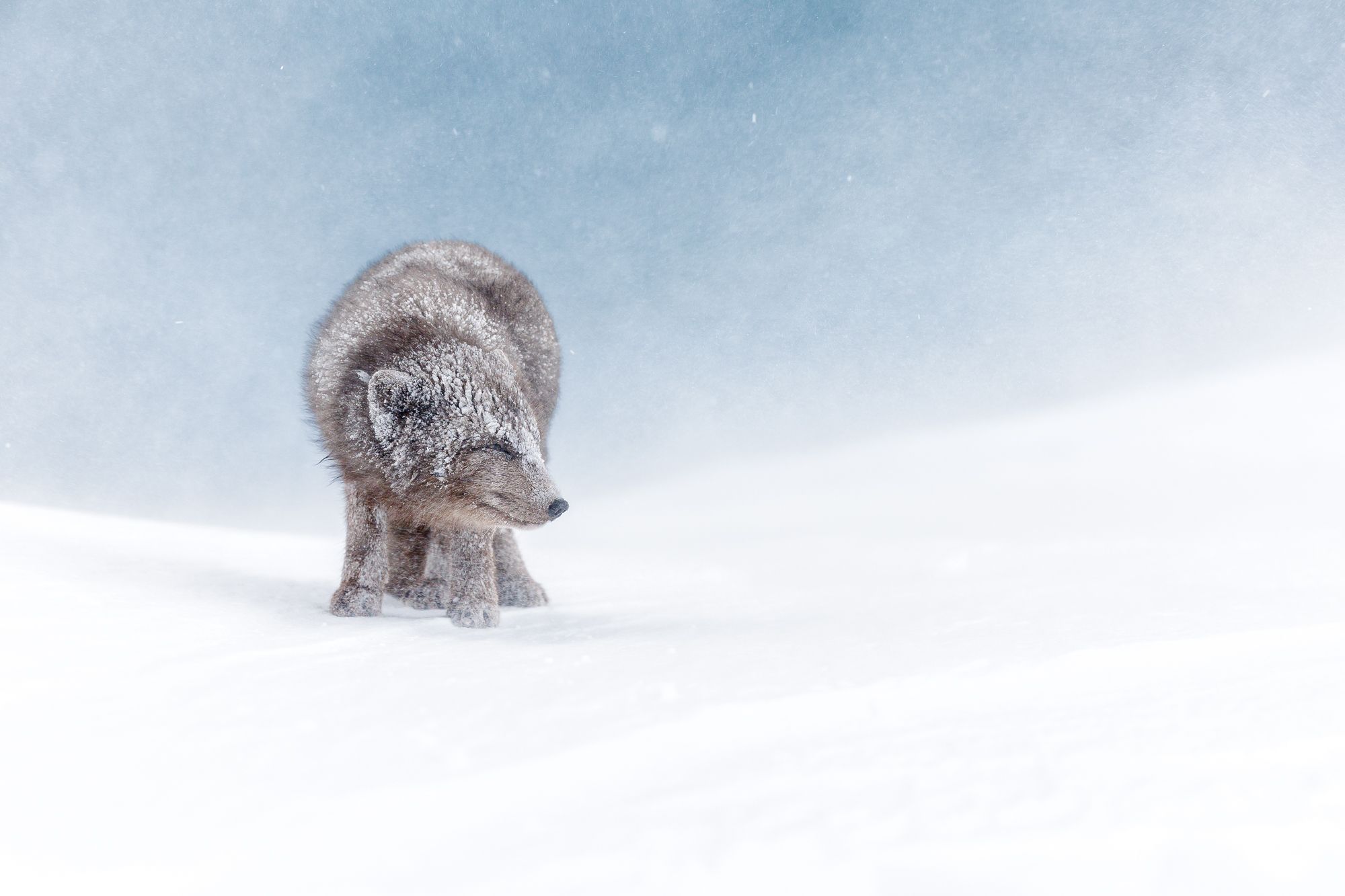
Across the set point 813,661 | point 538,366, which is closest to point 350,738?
point 813,661

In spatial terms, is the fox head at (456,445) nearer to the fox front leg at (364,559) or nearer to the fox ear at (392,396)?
the fox ear at (392,396)

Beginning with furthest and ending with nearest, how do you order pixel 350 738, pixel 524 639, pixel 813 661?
pixel 524 639 < pixel 813 661 < pixel 350 738

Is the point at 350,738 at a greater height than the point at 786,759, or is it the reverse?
the point at 350,738

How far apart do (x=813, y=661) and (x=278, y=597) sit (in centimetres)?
285

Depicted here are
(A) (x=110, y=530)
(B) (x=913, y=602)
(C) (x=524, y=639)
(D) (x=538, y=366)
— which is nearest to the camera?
(C) (x=524, y=639)

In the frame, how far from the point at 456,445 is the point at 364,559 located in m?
0.79

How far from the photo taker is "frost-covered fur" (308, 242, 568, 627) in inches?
154

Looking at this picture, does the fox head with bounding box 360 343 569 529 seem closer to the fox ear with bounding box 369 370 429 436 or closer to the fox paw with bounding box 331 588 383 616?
the fox ear with bounding box 369 370 429 436

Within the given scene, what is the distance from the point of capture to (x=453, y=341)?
13.6ft

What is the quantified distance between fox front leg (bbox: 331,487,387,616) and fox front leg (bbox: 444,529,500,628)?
0.34m

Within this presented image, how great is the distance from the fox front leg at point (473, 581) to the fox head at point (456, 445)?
0.25 meters

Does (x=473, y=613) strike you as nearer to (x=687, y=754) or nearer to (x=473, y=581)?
(x=473, y=581)

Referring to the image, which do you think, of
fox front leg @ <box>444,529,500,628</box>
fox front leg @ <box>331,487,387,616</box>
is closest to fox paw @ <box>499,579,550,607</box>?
fox front leg @ <box>444,529,500,628</box>

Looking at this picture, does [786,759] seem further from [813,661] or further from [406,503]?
[406,503]
